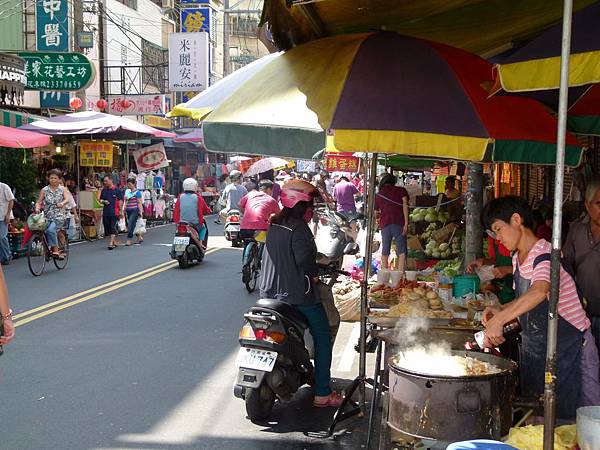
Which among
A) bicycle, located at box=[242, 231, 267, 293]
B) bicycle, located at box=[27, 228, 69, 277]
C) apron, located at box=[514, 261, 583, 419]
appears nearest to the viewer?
apron, located at box=[514, 261, 583, 419]

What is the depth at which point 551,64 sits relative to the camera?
334 cm

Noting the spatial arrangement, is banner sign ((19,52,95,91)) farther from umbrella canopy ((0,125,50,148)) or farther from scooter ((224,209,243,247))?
scooter ((224,209,243,247))

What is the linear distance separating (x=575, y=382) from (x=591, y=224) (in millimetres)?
1655

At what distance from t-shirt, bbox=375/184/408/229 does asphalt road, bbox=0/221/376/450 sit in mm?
2943

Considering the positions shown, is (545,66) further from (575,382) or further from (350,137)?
(575,382)

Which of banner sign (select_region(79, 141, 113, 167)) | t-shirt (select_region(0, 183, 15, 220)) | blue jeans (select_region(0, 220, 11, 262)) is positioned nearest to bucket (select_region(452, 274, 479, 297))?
t-shirt (select_region(0, 183, 15, 220))

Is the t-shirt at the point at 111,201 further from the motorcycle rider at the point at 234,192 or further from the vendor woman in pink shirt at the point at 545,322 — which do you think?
the vendor woman in pink shirt at the point at 545,322

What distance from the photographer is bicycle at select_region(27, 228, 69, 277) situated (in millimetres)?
14023

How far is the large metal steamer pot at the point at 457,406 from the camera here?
399 centimetres

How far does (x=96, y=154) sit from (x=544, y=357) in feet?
66.2

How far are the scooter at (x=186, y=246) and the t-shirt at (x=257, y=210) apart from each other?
10.5 ft

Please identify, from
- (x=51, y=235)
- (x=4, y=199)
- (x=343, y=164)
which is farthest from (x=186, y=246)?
(x=343, y=164)

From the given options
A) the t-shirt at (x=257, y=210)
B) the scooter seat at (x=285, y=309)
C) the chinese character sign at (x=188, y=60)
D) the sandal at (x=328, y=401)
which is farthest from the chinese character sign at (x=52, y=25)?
the sandal at (x=328, y=401)

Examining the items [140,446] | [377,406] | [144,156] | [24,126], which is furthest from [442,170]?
[140,446]
